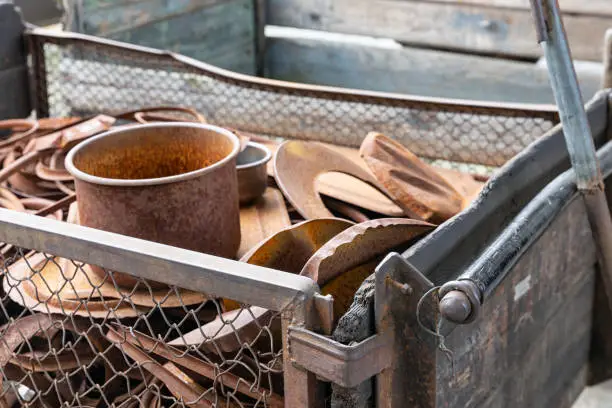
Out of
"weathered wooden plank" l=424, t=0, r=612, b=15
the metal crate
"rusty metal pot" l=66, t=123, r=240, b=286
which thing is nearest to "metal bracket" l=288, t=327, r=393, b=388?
the metal crate

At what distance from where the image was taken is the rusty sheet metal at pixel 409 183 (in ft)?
7.12

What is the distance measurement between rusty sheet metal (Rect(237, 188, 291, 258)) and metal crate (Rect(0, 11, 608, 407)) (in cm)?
30

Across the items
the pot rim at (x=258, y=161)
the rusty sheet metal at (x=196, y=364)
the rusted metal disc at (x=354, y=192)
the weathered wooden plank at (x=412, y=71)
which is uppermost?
the pot rim at (x=258, y=161)

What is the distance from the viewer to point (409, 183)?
222 centimetres

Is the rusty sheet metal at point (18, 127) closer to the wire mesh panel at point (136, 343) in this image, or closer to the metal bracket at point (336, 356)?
the wire mesh panel at point (136, 343)

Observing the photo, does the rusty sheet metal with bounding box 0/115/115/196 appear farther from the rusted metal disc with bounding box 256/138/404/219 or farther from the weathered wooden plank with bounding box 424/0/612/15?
the weathered wooden plank with bounding box 424/0/612/15

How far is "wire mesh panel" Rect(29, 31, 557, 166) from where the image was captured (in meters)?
2.75

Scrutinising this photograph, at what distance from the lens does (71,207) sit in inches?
91.7

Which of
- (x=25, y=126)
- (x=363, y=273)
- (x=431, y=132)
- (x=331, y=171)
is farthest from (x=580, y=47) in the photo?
(x=363, y=273)

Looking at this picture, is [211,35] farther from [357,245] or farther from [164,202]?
[357,245]

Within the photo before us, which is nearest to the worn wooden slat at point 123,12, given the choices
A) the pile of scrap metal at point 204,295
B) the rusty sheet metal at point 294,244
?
the pile of scrap metal at point 204,295

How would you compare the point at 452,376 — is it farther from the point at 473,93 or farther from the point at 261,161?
the point at 473,93

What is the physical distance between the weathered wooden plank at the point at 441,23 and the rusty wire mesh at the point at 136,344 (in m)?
2.98

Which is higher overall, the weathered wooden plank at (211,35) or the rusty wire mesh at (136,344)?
the weathered wooden plank at (211,35)
